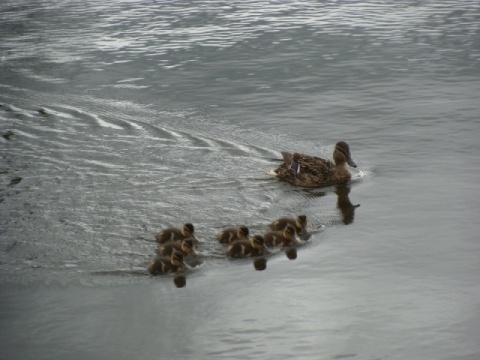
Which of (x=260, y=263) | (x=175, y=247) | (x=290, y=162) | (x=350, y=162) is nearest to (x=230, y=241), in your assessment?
(x=260, y=263)

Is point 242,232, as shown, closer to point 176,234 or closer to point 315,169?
point 176,234

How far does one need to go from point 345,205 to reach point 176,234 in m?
1.97

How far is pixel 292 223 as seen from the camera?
818 centimetres

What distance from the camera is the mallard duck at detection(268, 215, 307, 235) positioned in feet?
26.8

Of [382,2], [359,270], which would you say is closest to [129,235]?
[359,270]

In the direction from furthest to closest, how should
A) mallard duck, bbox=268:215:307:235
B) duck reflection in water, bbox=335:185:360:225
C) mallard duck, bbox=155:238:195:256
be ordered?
1. duck reflection in water, bbox=335:185:360:225
2. mallard duck, bbox=268:215:307:235
3. mallard duck, bbox=155:238:195:256

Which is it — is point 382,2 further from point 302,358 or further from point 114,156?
point 302,358

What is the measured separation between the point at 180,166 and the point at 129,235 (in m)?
2.01

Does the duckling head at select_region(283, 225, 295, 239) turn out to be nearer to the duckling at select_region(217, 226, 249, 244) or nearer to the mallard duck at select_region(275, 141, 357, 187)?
the duckling at select_region(217, 226, 249, 244)

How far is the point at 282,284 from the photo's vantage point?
7.39 metres

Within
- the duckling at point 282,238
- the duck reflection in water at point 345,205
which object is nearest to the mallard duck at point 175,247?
the duckling at point 282,238

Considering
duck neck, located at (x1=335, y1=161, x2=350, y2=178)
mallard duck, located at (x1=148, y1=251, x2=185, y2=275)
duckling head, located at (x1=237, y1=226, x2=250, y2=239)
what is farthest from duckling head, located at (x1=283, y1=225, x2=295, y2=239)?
duck neck, located at (x1=335, y1=161, x2=350, y2=178)

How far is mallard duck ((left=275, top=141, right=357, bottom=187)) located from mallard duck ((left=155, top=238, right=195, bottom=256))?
2.01m

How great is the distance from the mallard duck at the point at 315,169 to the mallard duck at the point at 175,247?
2.01m
